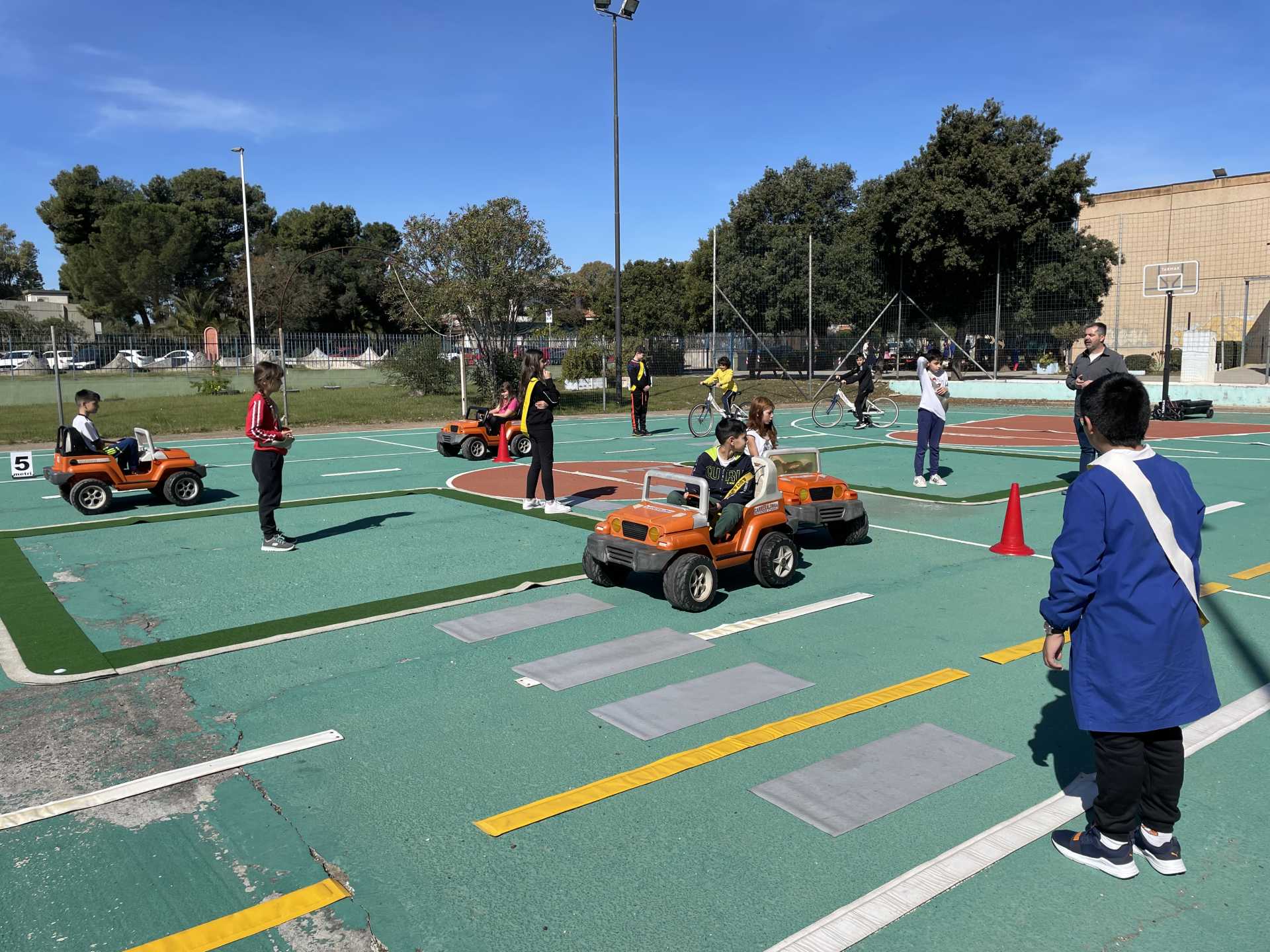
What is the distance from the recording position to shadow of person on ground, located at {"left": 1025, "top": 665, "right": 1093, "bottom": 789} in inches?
177

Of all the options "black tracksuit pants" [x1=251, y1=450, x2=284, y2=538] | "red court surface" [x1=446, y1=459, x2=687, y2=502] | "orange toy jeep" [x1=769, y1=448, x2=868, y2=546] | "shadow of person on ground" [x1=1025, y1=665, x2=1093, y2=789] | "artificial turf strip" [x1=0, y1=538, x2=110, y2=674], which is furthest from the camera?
"red court surface" [x1=446, y1=459, x2=687, y2=502]

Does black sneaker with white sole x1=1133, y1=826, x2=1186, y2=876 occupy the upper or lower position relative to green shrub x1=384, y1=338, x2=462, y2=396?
lower

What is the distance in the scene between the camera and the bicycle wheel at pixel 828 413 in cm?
2378

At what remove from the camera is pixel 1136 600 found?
3340mm

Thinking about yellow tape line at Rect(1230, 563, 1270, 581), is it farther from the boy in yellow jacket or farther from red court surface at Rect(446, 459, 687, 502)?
the boy in yellow jacket

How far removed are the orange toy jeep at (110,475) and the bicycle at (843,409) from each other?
15149 millimetres

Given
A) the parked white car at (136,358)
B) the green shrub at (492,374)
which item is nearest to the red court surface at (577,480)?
the green shrub at (492,374)

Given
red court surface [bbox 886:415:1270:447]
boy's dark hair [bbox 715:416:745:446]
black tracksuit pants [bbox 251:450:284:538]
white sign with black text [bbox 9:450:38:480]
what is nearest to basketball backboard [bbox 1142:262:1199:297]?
red court surface [bbox 886:415:1270:447]

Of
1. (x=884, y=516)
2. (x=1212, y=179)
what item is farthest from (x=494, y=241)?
(x=1212, y=179)

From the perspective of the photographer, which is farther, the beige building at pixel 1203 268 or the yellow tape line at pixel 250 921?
the beige building at pixel 1203 268

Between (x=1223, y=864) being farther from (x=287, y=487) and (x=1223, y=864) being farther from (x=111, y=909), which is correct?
(x=287, y=487)

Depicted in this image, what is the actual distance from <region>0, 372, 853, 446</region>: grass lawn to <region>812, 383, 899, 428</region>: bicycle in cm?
615

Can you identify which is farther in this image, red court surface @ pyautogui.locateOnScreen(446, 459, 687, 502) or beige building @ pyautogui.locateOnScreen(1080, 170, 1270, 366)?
beige building @ pyautogui.locateOnScreen(1080, 170, 1270, 366)

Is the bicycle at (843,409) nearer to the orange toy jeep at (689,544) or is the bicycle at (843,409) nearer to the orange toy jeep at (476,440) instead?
the orange toy jeep at (476,440)
